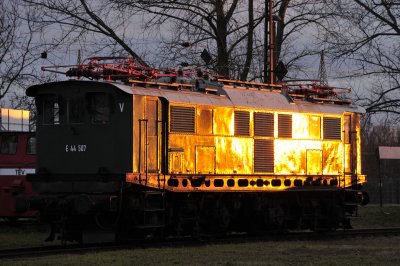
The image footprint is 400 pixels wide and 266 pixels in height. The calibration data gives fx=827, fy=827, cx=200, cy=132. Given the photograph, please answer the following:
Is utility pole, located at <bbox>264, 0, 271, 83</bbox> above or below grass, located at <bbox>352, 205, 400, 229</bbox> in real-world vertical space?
above

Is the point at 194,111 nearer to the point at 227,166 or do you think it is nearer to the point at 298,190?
the point at 227,166

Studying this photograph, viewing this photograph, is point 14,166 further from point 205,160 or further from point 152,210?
point 152,210

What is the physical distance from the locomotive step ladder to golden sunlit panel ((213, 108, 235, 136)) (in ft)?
7.96

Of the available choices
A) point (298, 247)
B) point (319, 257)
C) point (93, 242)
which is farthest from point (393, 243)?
point (93, 242)

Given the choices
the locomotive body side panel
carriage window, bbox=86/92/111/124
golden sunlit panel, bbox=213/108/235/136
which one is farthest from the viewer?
golden sunlit panel, bbox=213/108/235/136

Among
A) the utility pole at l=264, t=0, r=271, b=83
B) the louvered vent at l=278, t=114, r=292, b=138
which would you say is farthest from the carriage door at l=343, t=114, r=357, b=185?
the utility pole at l=264, t=0, r=271, b=83

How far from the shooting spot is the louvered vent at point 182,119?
64.3 feet

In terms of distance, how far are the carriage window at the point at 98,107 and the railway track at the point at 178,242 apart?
9.72 feet

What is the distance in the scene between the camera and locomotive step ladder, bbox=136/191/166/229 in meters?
18.9

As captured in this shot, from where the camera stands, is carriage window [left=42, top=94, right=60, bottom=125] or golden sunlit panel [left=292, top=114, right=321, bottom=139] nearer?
carriage window [left=42, top=94, right=60, bottom=125]

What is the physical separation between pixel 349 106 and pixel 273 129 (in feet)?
13.0

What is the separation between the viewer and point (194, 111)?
65.6ft

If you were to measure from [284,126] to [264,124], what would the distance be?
802 millimetres

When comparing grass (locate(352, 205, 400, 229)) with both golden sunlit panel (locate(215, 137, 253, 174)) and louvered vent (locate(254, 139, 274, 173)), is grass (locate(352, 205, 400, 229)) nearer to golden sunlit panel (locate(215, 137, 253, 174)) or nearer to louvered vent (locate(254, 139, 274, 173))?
louvered vent (locate(254, 139, 274, 173))
